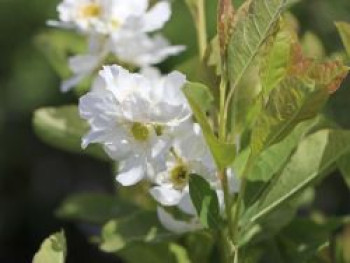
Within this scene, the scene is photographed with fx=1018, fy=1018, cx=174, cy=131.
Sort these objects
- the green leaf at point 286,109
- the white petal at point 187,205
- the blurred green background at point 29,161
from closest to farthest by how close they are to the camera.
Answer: the green leaf at point 286,109 → the white petal at point 187,205 → the blurred green background at point 29,161

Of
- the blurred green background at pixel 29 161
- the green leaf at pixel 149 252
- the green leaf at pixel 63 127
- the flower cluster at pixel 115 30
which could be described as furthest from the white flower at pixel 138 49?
the blurred green background at pixel 29 161

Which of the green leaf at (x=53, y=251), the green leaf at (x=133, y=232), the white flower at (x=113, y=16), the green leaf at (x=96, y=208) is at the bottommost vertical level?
the green leaf at (x=96, y=208)

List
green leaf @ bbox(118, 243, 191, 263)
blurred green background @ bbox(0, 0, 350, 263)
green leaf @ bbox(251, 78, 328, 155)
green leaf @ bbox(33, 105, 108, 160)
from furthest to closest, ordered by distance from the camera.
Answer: blurred green background @ bbox(0, 0, 350, 263) → green leaf @ bbox(33, 105, 108, 160) → green leaf @ bbox(118, 243, 191, 263) → green leaf @ bbox(251, 78, 328, 155)

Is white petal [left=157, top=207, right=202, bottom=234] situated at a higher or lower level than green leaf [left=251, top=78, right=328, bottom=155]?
lower

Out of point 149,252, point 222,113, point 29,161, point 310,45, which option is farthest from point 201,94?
point 29,161

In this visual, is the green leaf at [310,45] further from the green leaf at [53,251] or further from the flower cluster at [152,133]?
the green leaf at [53,251]

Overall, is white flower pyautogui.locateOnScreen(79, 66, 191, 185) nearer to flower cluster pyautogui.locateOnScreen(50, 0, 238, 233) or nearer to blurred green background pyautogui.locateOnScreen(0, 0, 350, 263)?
flower cluster pyautogui.locateOnScreen(50, 0, 238, 233)

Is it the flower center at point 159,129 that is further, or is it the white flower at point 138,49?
the white flower at point 138,49

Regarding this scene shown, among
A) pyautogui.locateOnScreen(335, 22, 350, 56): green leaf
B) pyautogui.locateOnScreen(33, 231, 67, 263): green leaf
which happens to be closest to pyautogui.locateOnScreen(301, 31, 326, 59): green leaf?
pyautogui.locateOnScreen(335, 22, 350, 56): green leaf
